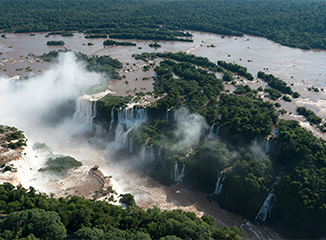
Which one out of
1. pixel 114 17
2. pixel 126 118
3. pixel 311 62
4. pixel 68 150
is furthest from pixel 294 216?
pixel 114 17

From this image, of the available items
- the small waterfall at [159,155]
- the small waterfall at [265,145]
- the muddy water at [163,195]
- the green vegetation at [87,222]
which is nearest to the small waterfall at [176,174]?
the muddy water at [163,195]

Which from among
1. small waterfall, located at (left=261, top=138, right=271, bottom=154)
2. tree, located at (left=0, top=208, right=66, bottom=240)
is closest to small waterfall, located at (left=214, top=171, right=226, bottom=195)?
small waterfall, located at (left=261, top=138, right=271, bottom=154)

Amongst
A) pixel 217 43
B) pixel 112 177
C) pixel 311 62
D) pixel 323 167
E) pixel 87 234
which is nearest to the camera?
pixel 87 234

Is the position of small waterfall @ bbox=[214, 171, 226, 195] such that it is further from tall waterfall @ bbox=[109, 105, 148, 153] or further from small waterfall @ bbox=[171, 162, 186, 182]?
tall waterfall @ bbox=[109, 105, 148, 153]

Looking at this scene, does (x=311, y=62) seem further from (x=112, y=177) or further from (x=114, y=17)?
(x=114, y=17)

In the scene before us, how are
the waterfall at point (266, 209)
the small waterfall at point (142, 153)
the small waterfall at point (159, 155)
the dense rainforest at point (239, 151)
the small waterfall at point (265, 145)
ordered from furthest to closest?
1. the small waterfall at point (142, 153)
2. the small waterfall at point (159, 155)
3. the small waterfall at point (265, 145)
4. the waterfall at point (266, 209)
5. the dense rainforest at point (239, 151)

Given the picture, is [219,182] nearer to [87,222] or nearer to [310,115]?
[87,222]

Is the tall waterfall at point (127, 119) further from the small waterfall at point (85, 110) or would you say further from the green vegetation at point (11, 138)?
the green vegetation at point (11, 138)
